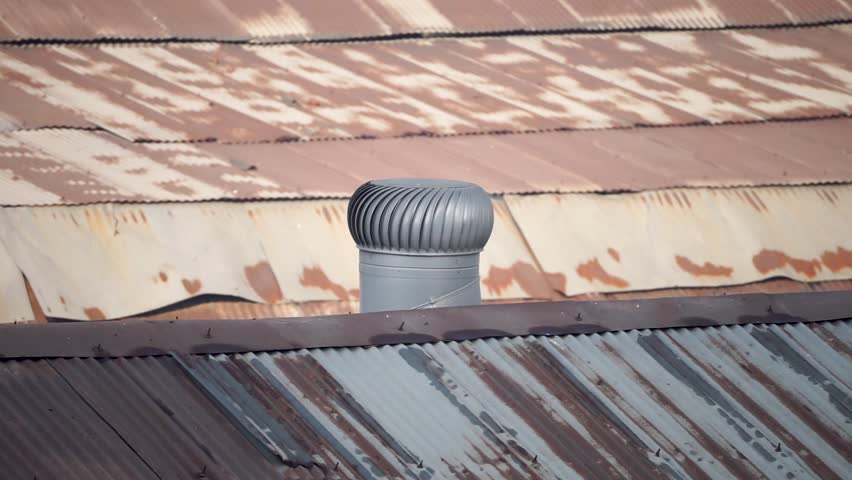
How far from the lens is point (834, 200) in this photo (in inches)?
682

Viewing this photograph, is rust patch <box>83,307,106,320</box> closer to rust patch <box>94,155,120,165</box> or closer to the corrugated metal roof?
rust patch <box>94,155,120,165</box>

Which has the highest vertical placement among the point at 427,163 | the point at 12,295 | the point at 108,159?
the point at 427,163

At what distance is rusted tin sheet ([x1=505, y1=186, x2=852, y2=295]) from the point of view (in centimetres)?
1579

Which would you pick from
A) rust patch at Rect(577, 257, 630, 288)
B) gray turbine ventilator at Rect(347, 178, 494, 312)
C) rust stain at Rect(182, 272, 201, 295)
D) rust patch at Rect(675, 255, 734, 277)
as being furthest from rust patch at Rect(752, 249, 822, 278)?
rust stain at Rect(182, 272, 201, 295)

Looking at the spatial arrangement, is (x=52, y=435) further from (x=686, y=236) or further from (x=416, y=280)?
(x=686, y=236)

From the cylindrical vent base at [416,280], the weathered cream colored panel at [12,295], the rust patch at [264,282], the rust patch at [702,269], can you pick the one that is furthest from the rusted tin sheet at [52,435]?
the rust patch at [702,269]

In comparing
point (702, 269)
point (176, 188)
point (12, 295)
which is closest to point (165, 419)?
point (12, 295)

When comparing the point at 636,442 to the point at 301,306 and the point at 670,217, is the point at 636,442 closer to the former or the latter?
the point at 301,306

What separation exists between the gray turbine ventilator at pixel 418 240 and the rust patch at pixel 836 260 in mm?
7435

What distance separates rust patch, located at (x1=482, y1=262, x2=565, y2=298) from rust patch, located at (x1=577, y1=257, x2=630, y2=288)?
12.3 inches

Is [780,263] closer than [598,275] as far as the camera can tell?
No

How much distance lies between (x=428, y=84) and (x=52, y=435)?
1210cm

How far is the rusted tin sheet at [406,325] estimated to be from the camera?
26.2ft

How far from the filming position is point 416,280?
1060 centimetres
